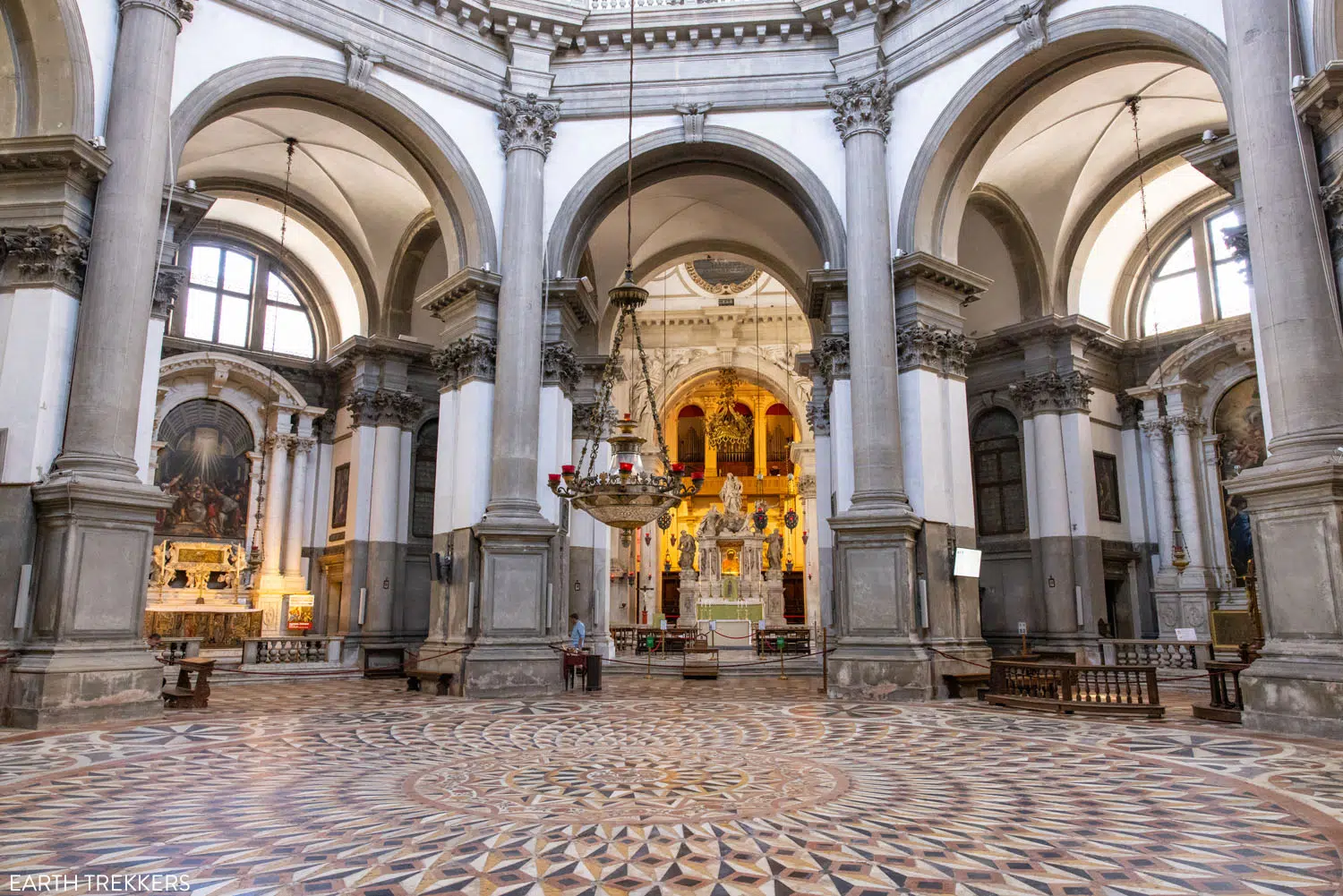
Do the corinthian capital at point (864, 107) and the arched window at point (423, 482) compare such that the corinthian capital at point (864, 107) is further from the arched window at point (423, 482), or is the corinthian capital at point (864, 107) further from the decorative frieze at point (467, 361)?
the arched window at point (423, 482)

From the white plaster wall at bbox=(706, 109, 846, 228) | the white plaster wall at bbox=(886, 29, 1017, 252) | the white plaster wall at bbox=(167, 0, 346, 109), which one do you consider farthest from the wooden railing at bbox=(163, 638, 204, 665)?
the white plaster wall at bbox=(886, 29, 1017, 252)

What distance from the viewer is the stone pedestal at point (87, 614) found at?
9117 millimetres

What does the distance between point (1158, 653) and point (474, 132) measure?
1543 centimetres

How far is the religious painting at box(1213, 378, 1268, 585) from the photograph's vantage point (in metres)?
18.1

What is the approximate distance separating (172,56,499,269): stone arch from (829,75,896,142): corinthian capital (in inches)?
234

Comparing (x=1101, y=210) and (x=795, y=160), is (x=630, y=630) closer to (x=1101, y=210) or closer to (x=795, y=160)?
(x=795, y=160)

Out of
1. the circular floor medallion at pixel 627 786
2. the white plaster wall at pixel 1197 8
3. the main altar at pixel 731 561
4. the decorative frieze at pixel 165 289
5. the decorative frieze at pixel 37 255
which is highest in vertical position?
the white plaster wall at pixel 1197 8

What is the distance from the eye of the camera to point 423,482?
19625mm

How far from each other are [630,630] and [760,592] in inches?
360

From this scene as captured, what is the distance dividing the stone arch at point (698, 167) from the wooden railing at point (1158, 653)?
28.9 feet

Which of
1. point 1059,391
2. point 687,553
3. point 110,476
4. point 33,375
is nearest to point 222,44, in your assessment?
point 33,375

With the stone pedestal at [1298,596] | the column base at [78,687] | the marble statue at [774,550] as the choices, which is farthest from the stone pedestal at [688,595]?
the stone pedestal at [1298,596]

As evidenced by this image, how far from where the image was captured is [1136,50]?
1266 cm

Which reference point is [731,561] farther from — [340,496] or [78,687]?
[78,687]
